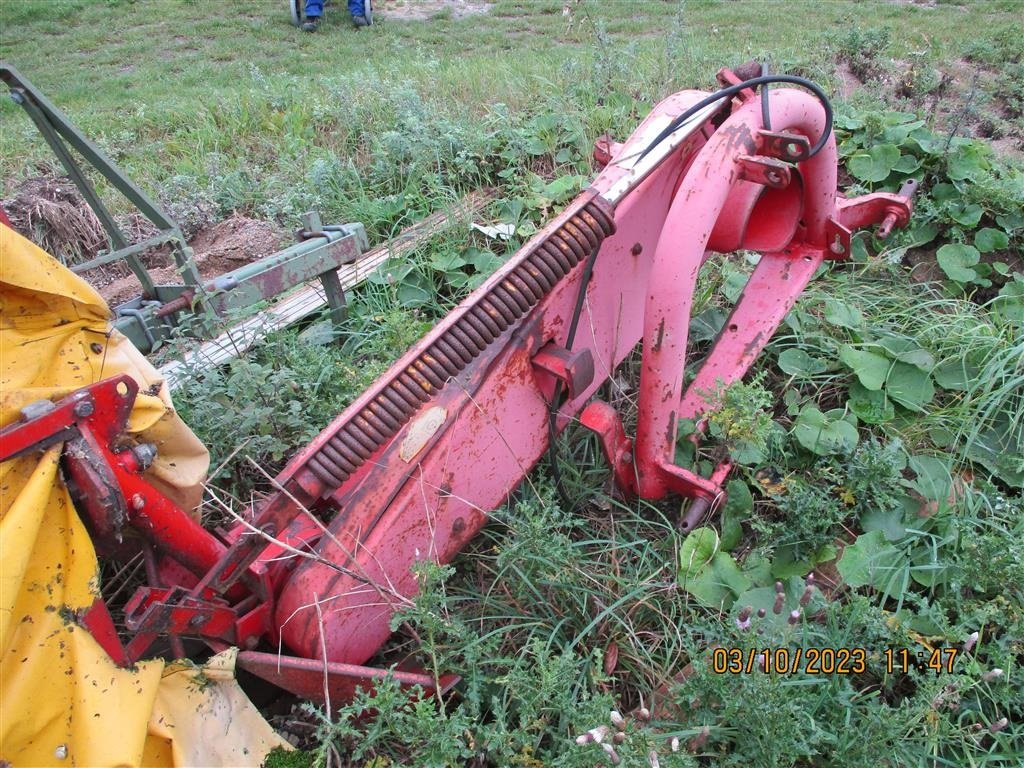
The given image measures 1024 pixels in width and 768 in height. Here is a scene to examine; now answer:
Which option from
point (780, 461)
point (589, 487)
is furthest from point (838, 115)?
point (589, 487)

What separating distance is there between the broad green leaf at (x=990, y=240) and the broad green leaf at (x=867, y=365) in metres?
0.95

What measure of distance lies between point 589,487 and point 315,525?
1.03m

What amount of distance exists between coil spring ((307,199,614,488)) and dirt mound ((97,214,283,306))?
2391mm

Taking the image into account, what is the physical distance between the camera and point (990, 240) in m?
3.40

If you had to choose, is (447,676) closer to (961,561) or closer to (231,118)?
(961,561)

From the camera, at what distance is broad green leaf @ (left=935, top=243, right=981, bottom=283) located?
3.29 m

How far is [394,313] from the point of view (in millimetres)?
2852

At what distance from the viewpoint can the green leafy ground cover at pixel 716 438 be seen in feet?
6.04

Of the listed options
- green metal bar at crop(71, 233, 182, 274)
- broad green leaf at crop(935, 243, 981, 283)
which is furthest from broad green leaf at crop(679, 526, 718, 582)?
green metal bar at crop(71, 233, 182, 274)

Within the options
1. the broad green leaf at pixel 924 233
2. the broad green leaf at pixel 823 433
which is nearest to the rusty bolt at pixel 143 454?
the broad green leaf at pixel 823 433

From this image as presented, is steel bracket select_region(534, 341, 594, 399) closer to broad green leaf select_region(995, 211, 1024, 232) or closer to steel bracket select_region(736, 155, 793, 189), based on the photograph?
steel bracket select_region(736, 155, 793, 189)

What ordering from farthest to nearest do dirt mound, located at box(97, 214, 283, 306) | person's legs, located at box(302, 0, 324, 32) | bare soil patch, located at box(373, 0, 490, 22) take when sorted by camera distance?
bare soil patch, located at box(373, 0, 490, 22), person's legs, located at box(302, 0, 324, 32), dirt mound, located at box(97, 214, 283, 306)

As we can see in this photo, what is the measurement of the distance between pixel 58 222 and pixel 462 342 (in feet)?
11.4

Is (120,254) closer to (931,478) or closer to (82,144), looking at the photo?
(82,144)
